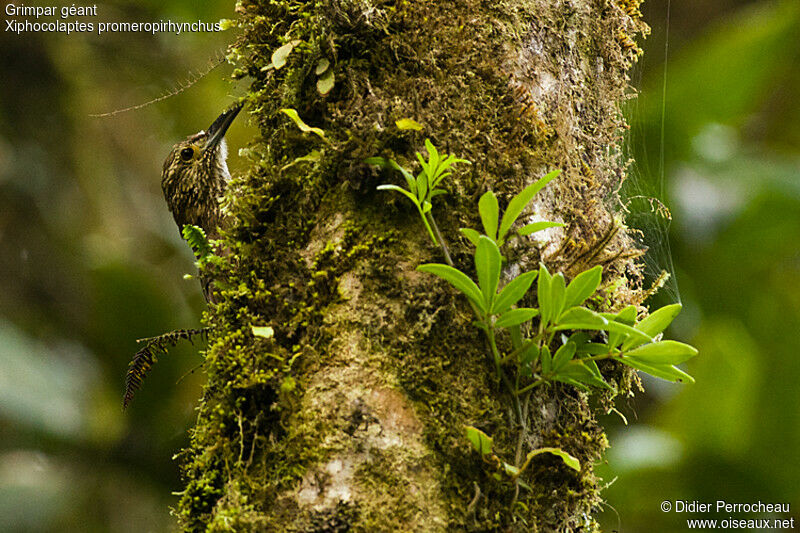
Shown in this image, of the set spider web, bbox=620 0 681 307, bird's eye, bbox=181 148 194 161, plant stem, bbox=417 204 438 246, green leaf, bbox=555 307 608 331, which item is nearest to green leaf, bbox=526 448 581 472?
green leaf, bbox=555 307 608 331

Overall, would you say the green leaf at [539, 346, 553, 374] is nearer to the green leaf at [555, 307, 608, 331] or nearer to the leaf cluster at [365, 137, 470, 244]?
the green leaf at [555, 307, 608, 331]

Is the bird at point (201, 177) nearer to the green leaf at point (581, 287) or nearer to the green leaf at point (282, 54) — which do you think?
the green leaf at point (282, 54)

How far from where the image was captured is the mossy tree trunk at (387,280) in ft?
4.28

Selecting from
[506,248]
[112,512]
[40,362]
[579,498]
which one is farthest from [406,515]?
[112,512]

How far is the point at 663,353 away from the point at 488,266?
0.35 meters

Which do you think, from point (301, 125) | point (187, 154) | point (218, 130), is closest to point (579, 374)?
point (301, 125)

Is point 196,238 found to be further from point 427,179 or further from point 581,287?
point 581,287

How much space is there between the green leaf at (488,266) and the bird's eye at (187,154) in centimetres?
237

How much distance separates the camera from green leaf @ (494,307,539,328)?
1.27 meters

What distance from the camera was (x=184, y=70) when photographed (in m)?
5.92

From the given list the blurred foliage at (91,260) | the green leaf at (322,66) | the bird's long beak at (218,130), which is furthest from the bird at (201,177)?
the green leaf at (322,66)

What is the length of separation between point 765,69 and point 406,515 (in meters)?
3.47

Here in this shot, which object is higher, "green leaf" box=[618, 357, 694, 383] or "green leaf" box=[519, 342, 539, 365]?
"green leaf" box=[519, 342, 539, 365]

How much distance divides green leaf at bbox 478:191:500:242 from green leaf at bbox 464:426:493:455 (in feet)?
1.16
